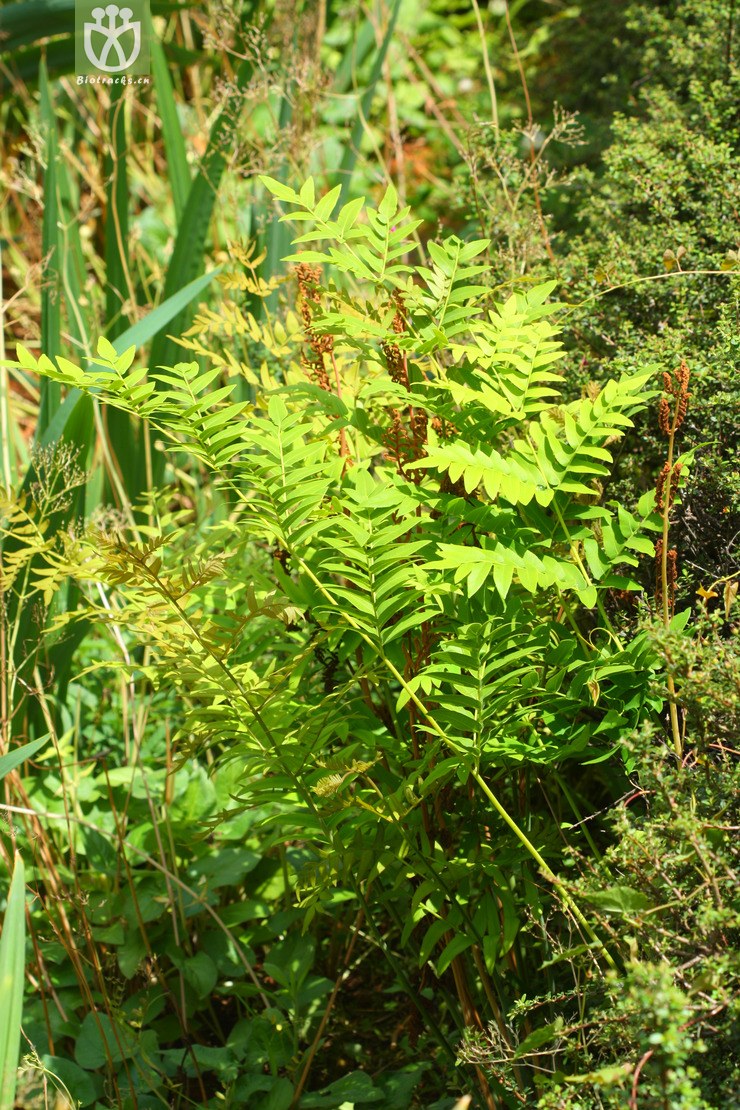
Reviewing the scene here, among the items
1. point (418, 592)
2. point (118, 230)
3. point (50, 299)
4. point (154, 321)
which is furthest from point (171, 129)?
point (418, 592)

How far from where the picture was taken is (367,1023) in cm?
194

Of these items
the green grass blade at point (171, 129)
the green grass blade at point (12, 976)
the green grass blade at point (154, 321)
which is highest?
the green grass blade at point (171, 129)

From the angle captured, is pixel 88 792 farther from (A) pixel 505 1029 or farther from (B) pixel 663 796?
(B) pixel 663 796

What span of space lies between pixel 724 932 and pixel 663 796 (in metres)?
0.16

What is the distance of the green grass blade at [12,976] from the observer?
1.13 meters

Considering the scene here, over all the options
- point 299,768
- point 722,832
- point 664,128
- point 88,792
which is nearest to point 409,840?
point 299,768

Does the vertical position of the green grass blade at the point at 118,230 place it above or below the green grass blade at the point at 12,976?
above

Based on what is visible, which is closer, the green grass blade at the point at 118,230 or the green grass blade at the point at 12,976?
the green grass blade at the point at 12,976

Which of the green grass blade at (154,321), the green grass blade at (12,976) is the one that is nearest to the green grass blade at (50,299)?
the green grass blade at (154,321)

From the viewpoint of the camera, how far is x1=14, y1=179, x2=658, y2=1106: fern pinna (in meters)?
1.27
